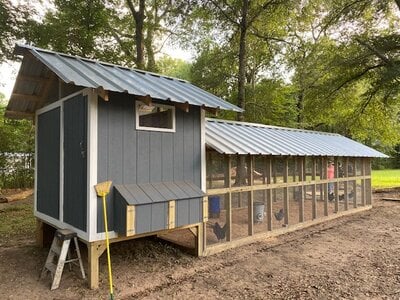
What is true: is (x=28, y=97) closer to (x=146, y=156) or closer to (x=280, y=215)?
(x=146, y=156)

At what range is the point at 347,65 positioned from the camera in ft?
40.8

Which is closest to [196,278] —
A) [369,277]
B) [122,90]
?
[369,277]

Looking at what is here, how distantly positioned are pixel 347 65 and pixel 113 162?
1141 cm

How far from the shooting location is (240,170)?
6480 millimetres

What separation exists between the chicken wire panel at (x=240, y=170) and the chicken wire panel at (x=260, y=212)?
0.99 m

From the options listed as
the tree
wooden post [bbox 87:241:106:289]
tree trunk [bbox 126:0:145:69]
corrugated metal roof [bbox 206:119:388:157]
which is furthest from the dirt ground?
tree trunk [bbox 126:0:145:69]

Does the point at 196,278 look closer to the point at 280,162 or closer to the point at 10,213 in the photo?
the point at 280,162

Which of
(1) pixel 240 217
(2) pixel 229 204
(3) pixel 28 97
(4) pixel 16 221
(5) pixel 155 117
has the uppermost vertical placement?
(3) pixel 28 97

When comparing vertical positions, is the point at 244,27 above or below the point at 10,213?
above

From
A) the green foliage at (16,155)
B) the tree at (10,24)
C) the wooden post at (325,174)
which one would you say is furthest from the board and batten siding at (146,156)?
the green foliage at (16,155)

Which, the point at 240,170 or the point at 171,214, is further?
the point at 240,170

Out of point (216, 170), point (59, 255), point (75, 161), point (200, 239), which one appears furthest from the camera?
point (216, 170)

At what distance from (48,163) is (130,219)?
244 cm

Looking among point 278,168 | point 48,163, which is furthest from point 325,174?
point 48,163
